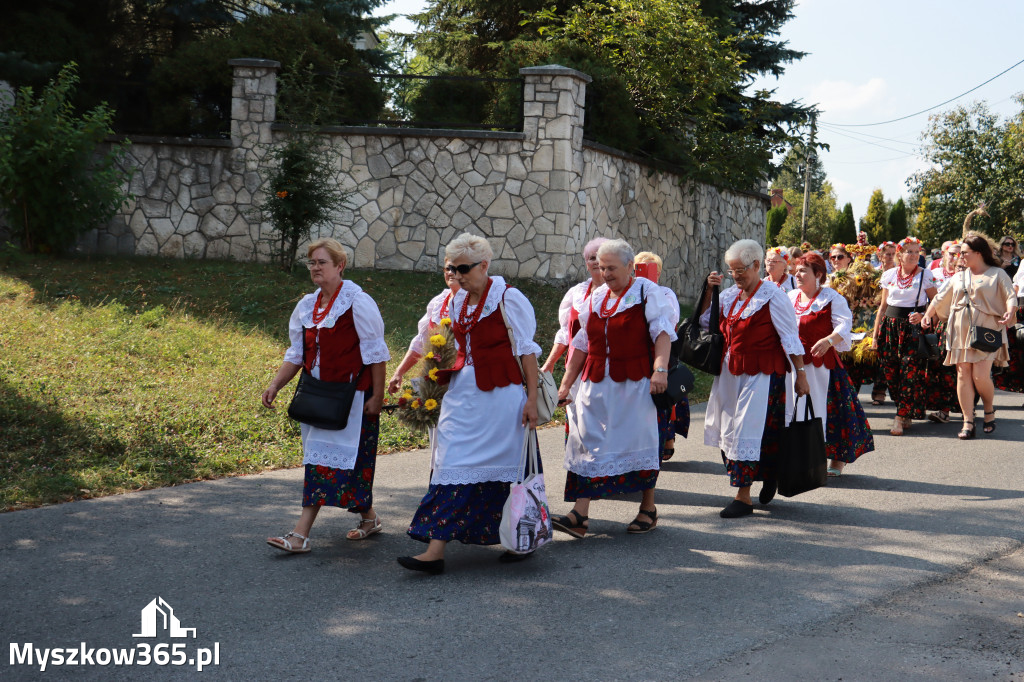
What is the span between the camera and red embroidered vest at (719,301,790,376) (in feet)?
22.0

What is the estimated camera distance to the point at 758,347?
6699 mm

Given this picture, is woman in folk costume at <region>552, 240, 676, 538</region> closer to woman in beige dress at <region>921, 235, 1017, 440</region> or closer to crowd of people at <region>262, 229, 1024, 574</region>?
crowd of people at <region>262, 229, 1024, 574</region>

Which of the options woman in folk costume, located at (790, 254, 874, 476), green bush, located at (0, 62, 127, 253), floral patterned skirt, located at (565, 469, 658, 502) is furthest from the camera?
green bush, located at (0, 62, 127, 253)

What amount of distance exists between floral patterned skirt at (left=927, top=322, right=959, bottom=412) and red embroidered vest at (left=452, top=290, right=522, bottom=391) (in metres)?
6.81

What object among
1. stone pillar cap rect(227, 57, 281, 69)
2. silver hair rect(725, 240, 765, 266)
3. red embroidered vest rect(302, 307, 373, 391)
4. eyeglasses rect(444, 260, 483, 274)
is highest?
stone pillar cap rect(227, 57, 281, 69)

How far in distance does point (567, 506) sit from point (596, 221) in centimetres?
1069

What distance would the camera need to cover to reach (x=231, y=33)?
17.2 meters

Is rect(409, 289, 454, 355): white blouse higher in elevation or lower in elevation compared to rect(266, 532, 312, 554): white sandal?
higher

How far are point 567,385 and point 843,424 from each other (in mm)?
2939

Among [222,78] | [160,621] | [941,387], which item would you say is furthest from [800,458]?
[222,78]

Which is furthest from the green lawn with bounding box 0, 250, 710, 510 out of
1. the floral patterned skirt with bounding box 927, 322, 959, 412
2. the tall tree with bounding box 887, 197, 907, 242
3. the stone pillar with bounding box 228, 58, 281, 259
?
the tall tree with bounding box 887, 197, 907, 242

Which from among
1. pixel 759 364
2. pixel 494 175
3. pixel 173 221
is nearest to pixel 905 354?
pixel 759 364

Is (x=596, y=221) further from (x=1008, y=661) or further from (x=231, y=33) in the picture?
(x=1008, y=661)
